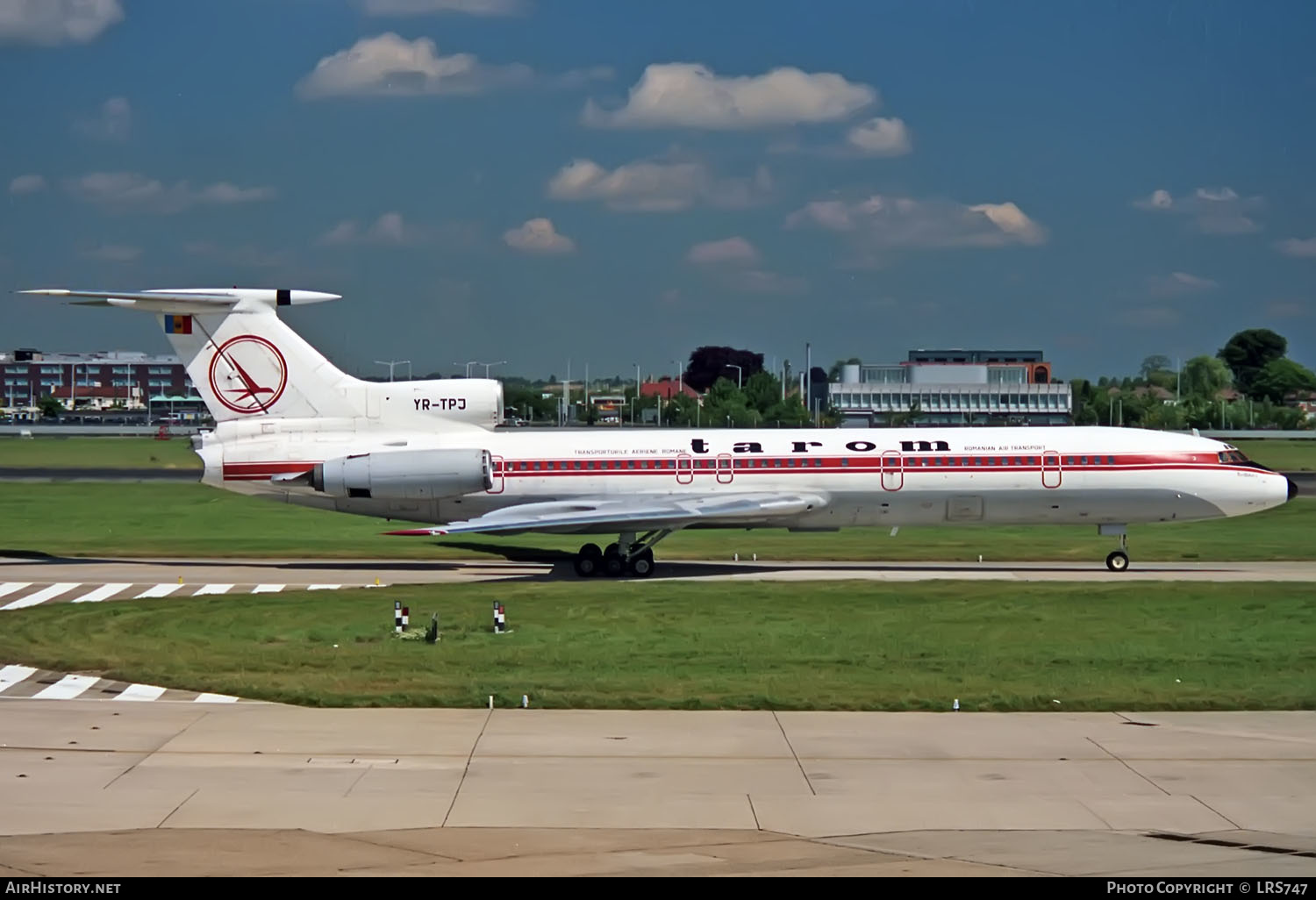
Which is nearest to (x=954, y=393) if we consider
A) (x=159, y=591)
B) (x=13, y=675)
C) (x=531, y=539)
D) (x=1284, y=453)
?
(x=1284, y=453)

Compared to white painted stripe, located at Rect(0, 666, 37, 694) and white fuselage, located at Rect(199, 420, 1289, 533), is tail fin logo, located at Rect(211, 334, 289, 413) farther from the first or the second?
white painted stripe, located at Rect(0, 666, 37, 694)

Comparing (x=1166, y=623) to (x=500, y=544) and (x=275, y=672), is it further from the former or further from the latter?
(x=500, y=544)

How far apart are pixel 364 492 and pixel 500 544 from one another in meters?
9.07

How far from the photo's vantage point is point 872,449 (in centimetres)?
3753

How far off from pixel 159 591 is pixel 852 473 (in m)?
16.5

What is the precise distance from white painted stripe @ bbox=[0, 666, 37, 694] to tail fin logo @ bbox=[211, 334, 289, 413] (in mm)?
15363

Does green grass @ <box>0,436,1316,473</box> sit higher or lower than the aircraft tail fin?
lower

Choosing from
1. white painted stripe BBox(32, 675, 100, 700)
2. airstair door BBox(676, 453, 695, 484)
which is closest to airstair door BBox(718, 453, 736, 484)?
airstair door BBox(676, 453, 695, 484)

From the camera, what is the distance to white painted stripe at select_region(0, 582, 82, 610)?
30266 mm

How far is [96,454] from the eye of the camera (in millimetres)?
101750

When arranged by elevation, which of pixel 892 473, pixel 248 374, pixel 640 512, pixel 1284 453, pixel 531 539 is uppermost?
pixel 248 374

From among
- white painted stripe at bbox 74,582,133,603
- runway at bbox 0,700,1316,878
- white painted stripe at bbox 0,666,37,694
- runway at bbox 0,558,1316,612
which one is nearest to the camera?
runway at bbox 0,700,1316,878

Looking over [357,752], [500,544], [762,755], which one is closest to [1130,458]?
[500,544]

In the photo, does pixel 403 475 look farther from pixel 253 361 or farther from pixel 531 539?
pixel 531 539
